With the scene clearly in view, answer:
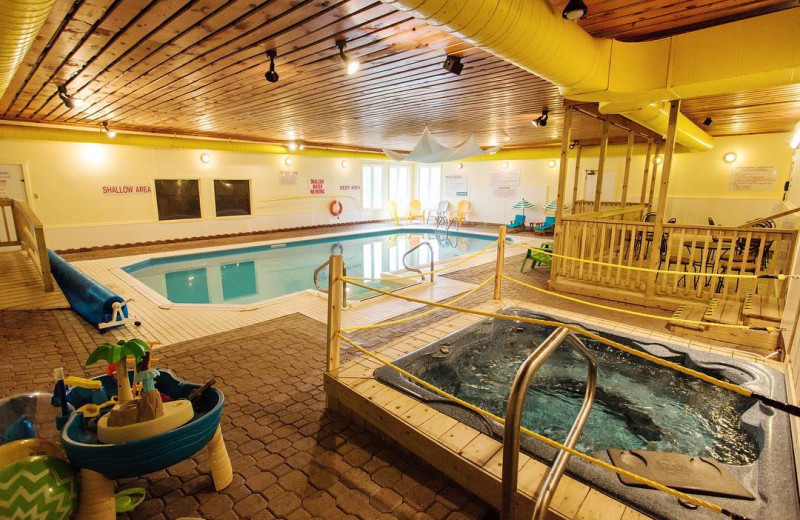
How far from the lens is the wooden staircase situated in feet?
12.9

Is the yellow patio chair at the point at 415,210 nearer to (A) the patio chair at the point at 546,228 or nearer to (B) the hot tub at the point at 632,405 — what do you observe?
(A) the patio chair at the point at 546,228

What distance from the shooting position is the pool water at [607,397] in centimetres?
295

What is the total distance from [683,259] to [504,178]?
922 centimetres

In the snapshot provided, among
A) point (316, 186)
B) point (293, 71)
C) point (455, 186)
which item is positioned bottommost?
point (316, 186)

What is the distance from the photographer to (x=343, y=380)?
2.85 m

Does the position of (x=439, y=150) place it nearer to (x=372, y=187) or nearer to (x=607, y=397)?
(x=372, y=187)

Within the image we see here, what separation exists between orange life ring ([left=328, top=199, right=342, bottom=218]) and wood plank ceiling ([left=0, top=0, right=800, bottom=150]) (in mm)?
5441

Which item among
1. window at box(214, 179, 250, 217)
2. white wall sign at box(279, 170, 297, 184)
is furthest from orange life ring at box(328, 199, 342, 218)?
window at box(214, 179, 250, 217)

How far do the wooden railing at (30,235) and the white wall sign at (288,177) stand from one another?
21.8 ft

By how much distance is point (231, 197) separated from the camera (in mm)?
11617

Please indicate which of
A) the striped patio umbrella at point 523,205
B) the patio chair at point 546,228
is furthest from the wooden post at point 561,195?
the striped patio umbrella at point 523,205

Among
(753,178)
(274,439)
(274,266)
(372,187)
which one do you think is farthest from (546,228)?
(274,439)

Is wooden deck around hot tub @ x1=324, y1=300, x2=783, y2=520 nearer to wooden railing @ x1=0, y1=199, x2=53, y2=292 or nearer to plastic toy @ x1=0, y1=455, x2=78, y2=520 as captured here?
plastic toy @ x1=0, y1=455, x2=78, y2=520

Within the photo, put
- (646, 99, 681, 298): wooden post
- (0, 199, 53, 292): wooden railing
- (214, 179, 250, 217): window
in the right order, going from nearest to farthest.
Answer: (646, 99, 681, 298): wooden post → (0, 199, 53, 292): wooden railing → (214, 179, 250, 217): window
